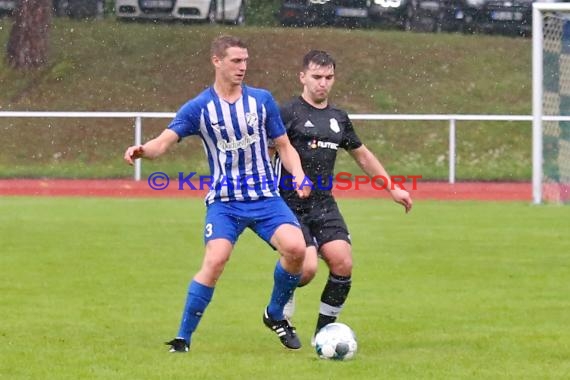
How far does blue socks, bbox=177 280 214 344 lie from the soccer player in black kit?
74cm

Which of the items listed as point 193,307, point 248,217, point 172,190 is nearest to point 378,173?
point 248,217

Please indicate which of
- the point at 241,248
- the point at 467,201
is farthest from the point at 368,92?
the point at 241,248

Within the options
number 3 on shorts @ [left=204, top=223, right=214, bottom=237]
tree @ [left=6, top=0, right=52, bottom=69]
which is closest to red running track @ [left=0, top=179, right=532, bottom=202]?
tree @ [left=6, top=0, right=52, bottom=69]

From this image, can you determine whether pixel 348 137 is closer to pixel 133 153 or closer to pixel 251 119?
pixel 251 119

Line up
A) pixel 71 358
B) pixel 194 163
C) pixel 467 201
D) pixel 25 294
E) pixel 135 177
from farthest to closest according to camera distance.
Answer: pixel 194 163 < pixel 135 177 < pixel 467 201 < pixel 25 294 < pixel 71 358

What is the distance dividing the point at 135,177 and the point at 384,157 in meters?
5.71

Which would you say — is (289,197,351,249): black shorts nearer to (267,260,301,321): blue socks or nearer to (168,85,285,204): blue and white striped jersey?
(267,260,301,321): blue socks

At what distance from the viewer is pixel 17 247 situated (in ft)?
43.0

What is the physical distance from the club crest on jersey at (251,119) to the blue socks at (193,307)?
3.13ft

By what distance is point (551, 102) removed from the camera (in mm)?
19141

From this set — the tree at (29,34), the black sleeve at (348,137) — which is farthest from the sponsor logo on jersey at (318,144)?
the tree at (29,34)

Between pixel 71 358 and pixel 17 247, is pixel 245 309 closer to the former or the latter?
pixel 71 358

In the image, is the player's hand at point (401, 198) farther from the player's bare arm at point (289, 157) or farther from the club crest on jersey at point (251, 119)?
the club crest on jersey at point (251, 119)

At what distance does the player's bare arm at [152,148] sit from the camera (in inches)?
278
